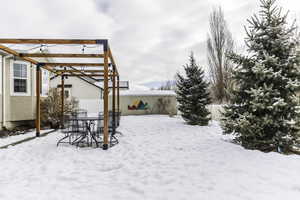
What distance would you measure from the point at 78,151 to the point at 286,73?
5.68 metres

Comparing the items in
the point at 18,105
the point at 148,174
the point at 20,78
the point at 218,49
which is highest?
the point at 218,49

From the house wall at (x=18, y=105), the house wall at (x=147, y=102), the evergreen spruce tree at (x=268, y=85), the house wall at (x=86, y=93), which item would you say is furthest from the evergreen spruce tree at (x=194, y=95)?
the house wall at (x=86, y=93)

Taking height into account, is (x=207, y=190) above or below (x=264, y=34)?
below

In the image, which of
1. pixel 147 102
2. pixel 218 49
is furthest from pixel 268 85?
pixel 147 102

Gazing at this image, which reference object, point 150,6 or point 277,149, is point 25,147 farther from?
point 150,6

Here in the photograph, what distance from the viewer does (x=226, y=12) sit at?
589 inches

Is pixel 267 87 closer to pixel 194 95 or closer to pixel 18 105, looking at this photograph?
pixel 194 95

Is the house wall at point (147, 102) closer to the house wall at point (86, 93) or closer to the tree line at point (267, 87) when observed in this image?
the house wall at point (86, 93)

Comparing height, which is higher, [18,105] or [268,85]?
[268,85]

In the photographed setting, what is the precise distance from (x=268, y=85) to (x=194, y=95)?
16.4 feet

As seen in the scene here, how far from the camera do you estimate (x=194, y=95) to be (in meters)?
9.35

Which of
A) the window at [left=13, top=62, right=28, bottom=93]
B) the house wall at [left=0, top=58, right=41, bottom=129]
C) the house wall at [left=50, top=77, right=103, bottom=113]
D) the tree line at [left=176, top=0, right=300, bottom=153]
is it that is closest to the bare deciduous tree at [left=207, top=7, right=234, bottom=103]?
the tree line at [left=176, top=0, right=300, bottom=153]

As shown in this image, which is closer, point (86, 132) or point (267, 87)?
point (267, 87)

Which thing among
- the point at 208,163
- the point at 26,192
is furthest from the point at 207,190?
the point at 26,192
